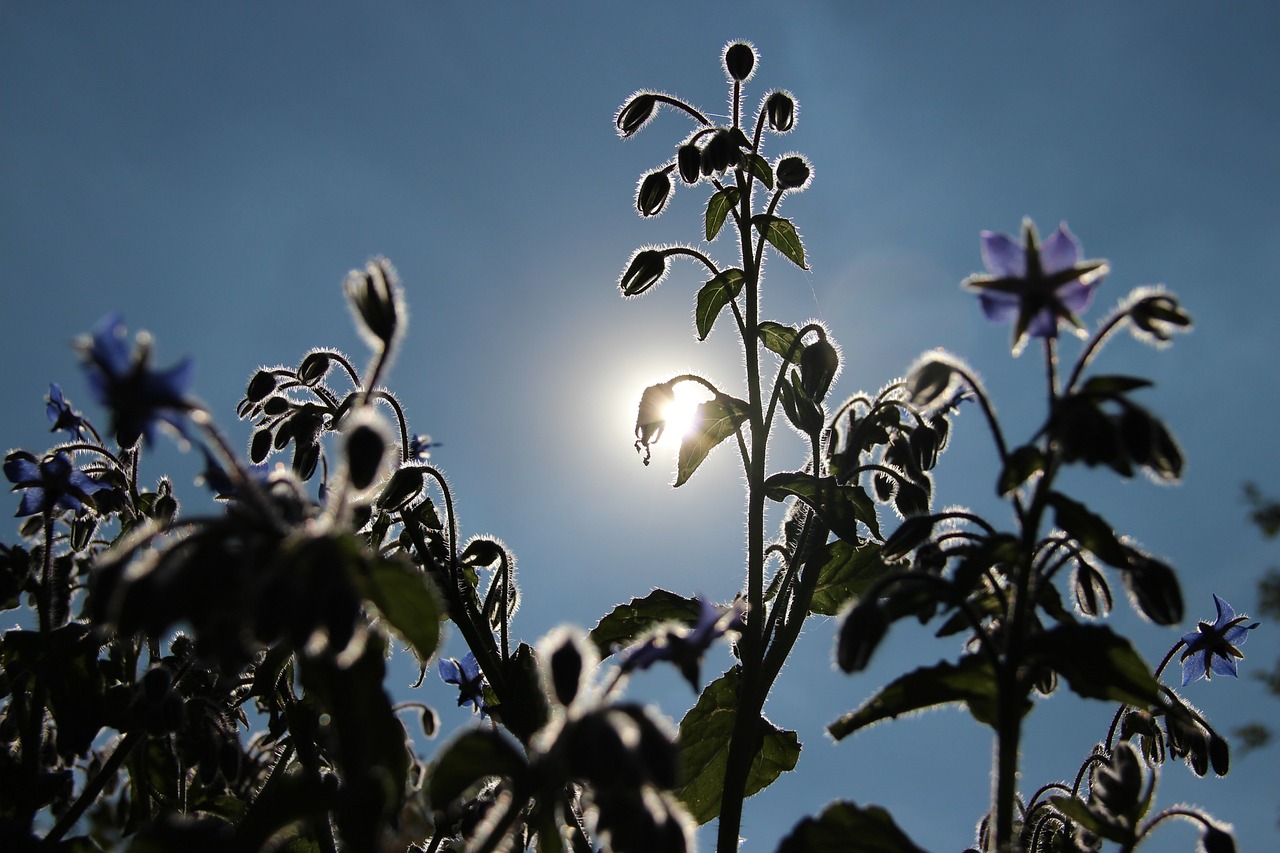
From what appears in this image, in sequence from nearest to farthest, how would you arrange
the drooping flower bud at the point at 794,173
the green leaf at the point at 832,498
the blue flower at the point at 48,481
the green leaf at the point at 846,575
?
the green leaf at the point at 832,498 < the blue flower at the point at 48,481 < the green leaf at the point at 846,575 < the drooping flower bud at the point at 794,173

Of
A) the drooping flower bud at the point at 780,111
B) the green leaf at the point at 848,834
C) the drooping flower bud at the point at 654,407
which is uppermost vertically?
the drooping flower bud at the point at 780,111

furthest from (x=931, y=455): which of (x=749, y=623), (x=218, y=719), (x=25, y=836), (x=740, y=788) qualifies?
(x=25, y=836)

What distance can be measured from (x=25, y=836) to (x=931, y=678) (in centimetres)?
130

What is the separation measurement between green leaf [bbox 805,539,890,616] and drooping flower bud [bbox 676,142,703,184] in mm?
959

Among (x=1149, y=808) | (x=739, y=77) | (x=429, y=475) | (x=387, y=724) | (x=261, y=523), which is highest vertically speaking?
(x=739, y=77)

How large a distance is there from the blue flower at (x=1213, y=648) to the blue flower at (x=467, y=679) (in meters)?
1.77

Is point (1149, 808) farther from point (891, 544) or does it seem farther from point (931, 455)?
point (931, 455)

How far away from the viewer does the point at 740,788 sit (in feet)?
6.32

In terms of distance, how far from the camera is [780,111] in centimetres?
285

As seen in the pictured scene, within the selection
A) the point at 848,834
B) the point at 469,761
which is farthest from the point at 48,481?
the point at 848,834

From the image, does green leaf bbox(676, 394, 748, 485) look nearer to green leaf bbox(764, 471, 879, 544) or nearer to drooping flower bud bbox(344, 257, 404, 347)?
green leaf bbox(764, 471, 879, 544)

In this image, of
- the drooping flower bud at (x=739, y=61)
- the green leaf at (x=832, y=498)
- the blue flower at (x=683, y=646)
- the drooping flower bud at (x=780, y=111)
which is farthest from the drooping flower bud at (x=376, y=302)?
the drooping flower bud at (x=739, y=61)

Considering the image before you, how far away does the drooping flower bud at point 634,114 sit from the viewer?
9.87 feet

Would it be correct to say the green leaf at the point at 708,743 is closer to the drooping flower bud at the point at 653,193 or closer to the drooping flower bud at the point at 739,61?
the drooping flower bud at the point at 653,193
